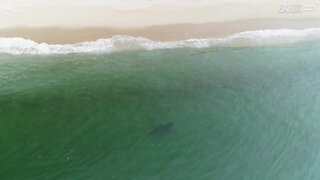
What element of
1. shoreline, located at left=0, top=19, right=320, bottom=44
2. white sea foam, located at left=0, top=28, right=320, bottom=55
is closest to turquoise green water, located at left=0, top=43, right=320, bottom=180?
white sea foam, located at left=0, top=28, right=320, bottom=55

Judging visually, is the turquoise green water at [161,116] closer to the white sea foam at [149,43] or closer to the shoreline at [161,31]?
the white sea foam at [149,43]

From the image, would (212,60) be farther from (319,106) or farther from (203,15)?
(319,106)

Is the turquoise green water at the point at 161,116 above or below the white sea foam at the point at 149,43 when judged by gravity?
below

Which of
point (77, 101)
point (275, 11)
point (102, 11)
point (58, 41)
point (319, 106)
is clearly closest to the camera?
point (77, 101)

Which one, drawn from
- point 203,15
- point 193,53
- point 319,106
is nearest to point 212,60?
point 193,53

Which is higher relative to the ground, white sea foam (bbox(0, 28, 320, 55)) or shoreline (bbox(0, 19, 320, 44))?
shoreline (bbox(0, 19, 320, 44))

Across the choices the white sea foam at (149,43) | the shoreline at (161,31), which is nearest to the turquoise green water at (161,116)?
the white sea foam at (149,43)

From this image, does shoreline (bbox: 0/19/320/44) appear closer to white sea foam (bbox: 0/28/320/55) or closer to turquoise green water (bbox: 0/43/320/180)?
white sea foam (bbox: 0/28/320/55)
